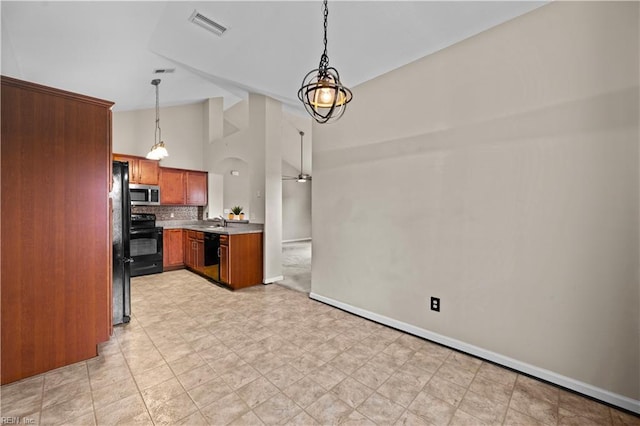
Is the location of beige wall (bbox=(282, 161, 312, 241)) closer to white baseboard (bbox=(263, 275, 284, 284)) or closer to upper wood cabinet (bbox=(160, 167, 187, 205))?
upper wood cabinet (bbox=(160, 167, 187, 205))

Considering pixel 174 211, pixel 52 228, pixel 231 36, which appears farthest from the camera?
pixel 174 211

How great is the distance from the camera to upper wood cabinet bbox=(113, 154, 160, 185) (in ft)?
16.7

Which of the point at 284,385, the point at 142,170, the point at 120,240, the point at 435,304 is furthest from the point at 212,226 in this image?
the point at 435,304

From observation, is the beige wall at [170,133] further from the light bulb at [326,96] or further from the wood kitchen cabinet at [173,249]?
the light bulb at [326,96]

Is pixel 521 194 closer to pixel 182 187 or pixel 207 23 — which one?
pixel 207 23

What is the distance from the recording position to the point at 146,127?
5574 mm

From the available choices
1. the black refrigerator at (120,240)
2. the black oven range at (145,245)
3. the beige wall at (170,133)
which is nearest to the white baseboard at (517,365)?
the black refrigerator at (120,240)

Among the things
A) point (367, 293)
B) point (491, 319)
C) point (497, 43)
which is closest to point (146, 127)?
point (367, 293)

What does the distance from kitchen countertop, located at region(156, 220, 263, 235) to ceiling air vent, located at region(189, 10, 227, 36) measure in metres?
2.64

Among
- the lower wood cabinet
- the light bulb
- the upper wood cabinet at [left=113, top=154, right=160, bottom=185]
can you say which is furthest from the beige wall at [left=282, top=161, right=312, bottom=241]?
the light bulb

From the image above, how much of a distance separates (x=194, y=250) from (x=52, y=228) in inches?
126

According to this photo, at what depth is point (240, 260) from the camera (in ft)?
13.8

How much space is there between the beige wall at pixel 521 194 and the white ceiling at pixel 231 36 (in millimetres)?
275

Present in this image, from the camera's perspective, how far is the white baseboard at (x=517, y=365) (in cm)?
174
